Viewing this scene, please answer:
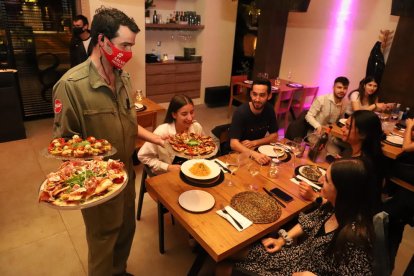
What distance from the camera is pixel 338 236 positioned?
4.03 feet

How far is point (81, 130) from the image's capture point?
1.42 m

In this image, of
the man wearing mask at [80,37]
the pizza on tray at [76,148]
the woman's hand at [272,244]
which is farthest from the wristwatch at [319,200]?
the man wearing mask at [80,37]

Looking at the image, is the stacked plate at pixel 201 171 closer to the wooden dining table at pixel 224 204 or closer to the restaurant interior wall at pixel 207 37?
the wooden dining table at pixel 224 204

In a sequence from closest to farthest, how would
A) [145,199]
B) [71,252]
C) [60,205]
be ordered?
[60,205] → [71,252] → [145,199]

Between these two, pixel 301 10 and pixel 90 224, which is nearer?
pixel 90 224

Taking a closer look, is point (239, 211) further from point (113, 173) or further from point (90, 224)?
point (90, 224)

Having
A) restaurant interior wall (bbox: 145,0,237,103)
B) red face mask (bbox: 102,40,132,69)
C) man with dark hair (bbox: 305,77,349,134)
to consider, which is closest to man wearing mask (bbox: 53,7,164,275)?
red face mask (bbox: 102,40,132,69)

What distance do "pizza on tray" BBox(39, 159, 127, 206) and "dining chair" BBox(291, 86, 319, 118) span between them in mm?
4450

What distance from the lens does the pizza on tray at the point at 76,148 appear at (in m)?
1.30

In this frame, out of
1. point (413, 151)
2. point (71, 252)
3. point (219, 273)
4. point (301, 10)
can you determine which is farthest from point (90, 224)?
point (301, 10)

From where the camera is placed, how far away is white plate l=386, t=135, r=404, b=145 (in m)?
2.71

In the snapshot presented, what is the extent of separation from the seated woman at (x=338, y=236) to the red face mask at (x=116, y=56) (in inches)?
44.5

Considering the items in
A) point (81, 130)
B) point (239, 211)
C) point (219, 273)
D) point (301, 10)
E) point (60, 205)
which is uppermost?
point (301, 10)

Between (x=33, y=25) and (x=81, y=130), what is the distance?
3.85m
